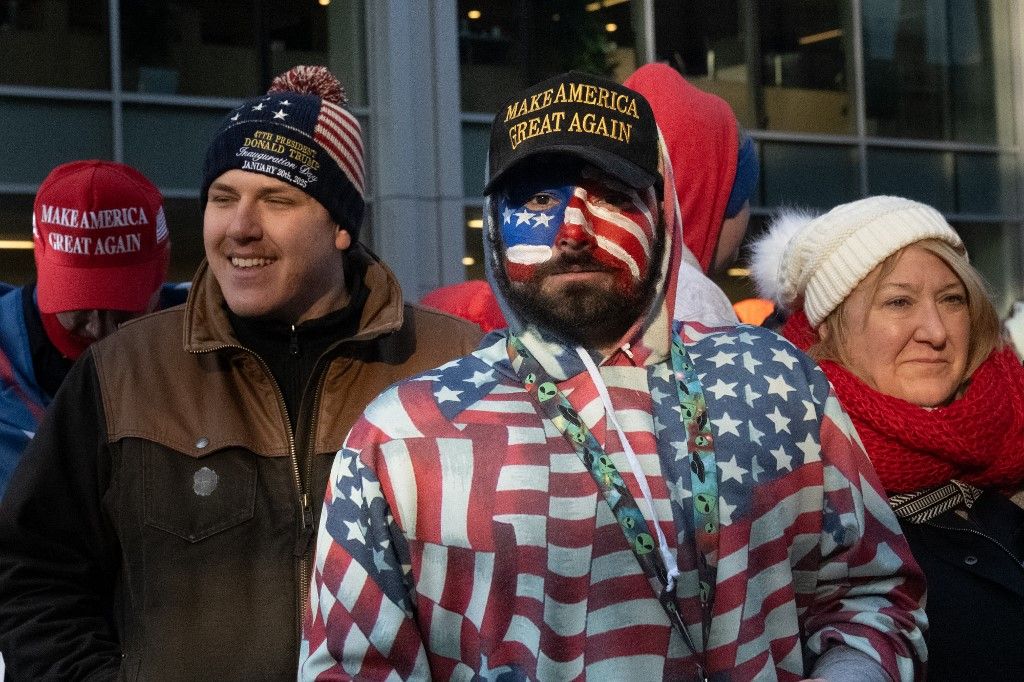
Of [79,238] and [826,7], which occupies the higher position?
[826,7]

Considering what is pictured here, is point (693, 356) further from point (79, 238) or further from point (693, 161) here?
point (79, 238)

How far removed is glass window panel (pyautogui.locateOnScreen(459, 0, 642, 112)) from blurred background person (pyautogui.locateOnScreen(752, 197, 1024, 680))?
368 inches

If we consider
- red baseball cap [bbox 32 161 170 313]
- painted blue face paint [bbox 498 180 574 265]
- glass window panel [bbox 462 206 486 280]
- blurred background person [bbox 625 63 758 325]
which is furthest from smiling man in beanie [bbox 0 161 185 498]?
glass window panel [bbox 462 206 486 280]

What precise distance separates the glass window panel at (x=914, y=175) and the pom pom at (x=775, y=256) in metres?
11.6

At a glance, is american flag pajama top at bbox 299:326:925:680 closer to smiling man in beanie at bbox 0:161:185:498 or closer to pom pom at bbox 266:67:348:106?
pom pom at bbox 266:67:348:106

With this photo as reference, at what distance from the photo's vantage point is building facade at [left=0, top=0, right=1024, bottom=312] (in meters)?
10.7

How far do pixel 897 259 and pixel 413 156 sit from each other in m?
8.96

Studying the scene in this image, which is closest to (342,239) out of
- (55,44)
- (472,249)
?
(55,44)

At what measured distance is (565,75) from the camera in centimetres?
221

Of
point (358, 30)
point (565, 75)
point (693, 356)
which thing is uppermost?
point (358, 30)

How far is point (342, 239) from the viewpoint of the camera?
3.15 m

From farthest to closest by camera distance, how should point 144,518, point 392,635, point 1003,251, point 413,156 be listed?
point 1003,251, point 413,156, point 144,518, point 392,635

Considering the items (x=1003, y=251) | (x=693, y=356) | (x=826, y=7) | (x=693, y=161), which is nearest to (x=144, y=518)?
(x=693, y=356)

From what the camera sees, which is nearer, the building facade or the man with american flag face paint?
Answer: the man with american flag face paint
